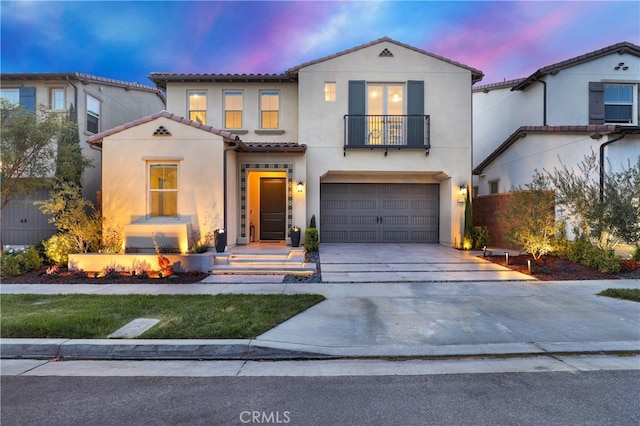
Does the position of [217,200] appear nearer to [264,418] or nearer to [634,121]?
[264,418]

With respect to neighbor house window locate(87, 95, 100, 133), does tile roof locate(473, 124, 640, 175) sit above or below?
below

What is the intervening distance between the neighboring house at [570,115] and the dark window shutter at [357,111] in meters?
5.87

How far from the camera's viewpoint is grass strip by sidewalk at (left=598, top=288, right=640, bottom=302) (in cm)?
625

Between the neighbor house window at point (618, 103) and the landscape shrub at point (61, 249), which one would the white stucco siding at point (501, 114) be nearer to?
the neighbor house window at point (618, 103)

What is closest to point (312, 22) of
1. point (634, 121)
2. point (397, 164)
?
point (397, 164)

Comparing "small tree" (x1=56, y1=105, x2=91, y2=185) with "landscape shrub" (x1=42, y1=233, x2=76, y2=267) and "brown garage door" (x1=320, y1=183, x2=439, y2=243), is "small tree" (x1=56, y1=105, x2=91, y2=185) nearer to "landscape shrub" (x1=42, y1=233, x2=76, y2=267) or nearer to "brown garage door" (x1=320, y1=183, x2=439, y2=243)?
"landscape shrub" (x1=42, y1=233, x2=76, y2=267)

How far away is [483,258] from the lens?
33.9 feet

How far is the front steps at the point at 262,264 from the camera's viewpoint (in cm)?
857

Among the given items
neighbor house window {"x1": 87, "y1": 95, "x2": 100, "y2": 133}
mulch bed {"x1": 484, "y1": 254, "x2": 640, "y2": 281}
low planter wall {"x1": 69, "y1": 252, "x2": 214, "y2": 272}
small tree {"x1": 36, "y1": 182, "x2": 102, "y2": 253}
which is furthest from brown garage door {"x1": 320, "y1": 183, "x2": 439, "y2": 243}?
neighbor house window {"x1": 87, "y1": 95, "x2": 100, "y2": 133}

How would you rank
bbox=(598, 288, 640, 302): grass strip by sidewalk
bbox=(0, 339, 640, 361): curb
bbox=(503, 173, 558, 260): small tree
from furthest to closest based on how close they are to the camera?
bbox=(503, 173, 558, 260): small tree → bbox=(598, 288, 640, 302): grass strip by sidewalk → bbox=(0, 339, 640, 361): curb

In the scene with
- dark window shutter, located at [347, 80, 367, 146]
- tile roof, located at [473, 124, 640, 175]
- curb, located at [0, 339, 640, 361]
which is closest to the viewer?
curb, located at [0, 339, 640, 361]

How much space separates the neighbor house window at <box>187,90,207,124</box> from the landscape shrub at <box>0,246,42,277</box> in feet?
22.6

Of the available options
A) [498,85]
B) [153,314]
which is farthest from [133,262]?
[498,85]

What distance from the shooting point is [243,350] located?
162 inches
